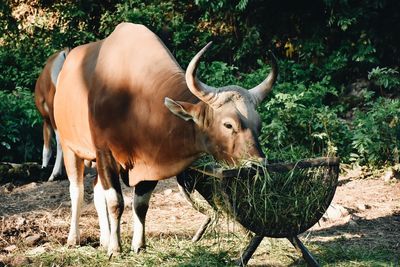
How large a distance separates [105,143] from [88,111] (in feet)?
1.34

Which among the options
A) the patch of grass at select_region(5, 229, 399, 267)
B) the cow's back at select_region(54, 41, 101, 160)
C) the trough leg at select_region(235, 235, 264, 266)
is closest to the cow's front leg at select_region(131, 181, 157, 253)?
→ the patch of grass at select_region(5, 229, 399, 267)

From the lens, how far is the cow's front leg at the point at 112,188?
584 cm

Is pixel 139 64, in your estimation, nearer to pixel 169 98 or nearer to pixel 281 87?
pixel 169 98

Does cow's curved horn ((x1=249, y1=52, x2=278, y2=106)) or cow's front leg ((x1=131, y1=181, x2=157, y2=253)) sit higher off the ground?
cow's curved horn ((x1=249, y1=52, x2=278, y2=106))

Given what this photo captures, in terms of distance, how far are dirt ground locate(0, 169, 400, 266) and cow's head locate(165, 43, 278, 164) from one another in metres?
1.89

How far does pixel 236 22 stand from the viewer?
13.0 meters

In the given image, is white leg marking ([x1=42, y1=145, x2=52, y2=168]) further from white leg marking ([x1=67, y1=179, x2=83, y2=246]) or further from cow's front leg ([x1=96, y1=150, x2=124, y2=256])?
cow's front leg ([x1=96, y1=150, x2=124, y2=256])

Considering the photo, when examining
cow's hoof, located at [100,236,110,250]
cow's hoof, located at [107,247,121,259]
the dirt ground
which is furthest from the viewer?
the dirt ground

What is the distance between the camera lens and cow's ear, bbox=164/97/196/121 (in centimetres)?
502

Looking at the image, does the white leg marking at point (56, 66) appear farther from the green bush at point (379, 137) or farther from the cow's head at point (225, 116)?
the cow's head at point (225, 116)

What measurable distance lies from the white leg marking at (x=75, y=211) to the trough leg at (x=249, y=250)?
5.99 ft

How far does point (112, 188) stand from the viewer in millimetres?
5855

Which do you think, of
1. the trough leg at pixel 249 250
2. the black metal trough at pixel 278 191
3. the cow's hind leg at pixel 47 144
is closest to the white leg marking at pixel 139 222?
the trough leg at pixel 249 250

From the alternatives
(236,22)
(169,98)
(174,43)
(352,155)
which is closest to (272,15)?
(236,22)
